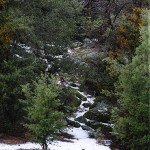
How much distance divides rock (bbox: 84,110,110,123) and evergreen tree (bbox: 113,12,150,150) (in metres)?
6.06

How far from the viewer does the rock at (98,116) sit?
25328 mm

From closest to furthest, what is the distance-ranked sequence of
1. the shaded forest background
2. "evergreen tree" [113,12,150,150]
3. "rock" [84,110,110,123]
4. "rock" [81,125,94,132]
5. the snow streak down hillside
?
"evergreen tree" [113,12,150,150], the shaded forest background, the snow streak down hillside, "rock" [81,125,94,132], "rock" [84,110,110,123]

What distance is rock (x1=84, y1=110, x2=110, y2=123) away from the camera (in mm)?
25328

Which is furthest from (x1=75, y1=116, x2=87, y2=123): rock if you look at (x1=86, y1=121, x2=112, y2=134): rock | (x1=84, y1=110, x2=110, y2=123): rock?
(x1=84, y1=110, x2=110, y2=123): rock

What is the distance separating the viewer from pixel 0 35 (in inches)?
794

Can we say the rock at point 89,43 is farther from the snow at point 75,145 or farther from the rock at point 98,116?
the snow at point 75,145

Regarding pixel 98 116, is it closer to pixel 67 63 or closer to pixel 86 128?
pixel 86 128

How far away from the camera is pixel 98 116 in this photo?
2542cm

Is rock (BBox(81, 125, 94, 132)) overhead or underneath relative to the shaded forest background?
underneath

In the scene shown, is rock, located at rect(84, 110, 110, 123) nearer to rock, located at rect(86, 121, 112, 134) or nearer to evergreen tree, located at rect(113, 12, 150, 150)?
rock, located at rect(86, 121, 112, 134)

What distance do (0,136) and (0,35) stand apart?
539cm

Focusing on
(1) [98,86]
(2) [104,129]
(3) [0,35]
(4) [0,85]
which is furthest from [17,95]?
(1) [98,86]

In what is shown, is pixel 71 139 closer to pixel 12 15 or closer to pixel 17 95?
pixel 17 95

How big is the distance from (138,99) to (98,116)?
7.04m
